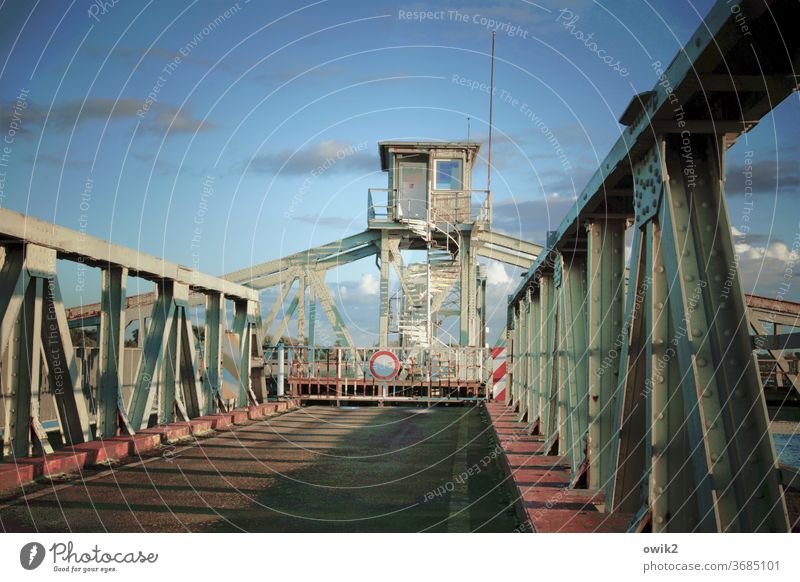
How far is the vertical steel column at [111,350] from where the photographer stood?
12.7 m

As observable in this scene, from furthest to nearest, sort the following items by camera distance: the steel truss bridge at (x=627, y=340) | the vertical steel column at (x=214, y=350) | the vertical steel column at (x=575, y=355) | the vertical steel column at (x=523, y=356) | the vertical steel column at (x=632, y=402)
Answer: the vertical steel column at (x=214, y=350)
the vertical steel column at (x=523, y=356)
the vertical steel column at (x=575, y=355)
the vertical steel column at (x=632, y=402)
the steel truss bridge at (x=627, y=340)

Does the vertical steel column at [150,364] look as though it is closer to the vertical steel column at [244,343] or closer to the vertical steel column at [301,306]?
the vertical steel column at [244,343]

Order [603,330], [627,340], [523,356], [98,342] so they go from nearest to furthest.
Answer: [627,340] → [603,330] → [98,342] → [523,356]

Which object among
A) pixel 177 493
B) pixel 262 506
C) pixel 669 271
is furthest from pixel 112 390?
pixel 669 271

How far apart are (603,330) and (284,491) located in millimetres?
4072

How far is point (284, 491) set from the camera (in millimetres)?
9969

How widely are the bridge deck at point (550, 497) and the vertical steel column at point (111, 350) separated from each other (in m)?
5.57

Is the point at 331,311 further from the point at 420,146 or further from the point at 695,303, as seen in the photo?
the point at 695,303

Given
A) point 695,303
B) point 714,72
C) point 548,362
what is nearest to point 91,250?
point 548,362

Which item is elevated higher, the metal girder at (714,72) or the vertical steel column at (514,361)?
the metal girder at (714,72)

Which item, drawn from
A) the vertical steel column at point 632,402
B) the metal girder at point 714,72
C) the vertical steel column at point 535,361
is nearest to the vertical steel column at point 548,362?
the vertical steel column at point 535,361
